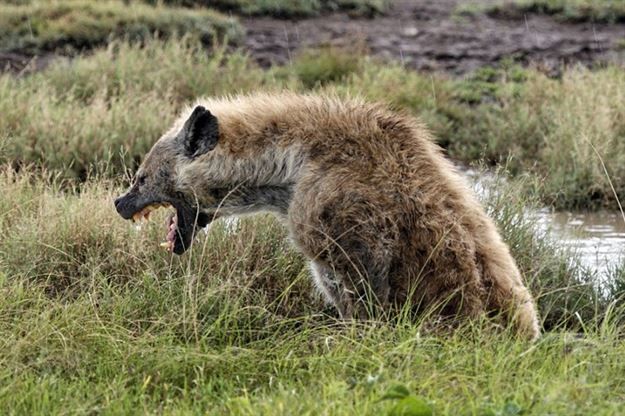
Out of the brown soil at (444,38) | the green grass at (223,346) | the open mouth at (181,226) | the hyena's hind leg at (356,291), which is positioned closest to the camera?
the green grass at (223,346)

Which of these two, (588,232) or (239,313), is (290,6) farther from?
(239,313)

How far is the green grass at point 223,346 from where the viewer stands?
4.82m

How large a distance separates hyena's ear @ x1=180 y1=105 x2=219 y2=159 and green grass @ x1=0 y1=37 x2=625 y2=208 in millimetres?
3427

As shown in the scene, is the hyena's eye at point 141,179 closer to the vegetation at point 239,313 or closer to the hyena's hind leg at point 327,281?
the vegetation at point 239,313

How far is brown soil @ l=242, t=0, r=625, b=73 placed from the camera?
619 inches

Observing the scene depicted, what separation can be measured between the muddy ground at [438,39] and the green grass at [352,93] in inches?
32.5

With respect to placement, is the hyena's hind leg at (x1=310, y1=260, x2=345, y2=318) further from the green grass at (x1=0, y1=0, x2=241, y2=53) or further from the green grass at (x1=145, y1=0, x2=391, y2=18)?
the green grass at (x1=145, y1=0, x2=391, y2=18)

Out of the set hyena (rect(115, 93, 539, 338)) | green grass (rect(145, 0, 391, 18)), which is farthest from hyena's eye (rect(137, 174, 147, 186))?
green grass (rect(145, 0, 391, 18))

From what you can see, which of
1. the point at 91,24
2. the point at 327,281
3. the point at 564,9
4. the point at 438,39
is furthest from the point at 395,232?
the point at 564,9

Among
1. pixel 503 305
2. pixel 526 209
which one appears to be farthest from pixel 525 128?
pixel 503 305

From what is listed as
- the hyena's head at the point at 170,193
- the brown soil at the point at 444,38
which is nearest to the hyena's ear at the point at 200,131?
the hyena's head at the point at 170,193

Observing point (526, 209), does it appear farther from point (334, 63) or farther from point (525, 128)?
point (334, 63)

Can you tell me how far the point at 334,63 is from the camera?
14242mm

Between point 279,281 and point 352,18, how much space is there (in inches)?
478
